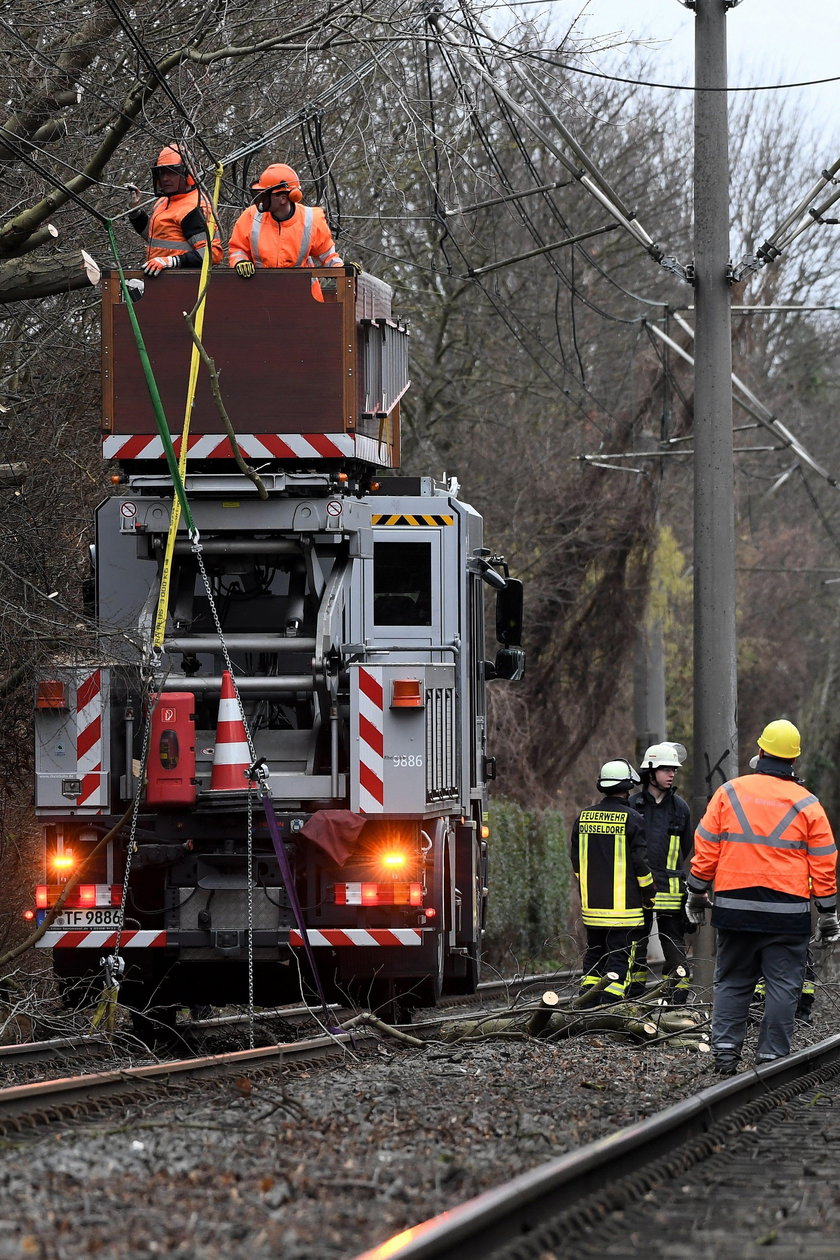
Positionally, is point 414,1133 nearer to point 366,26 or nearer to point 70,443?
point 70,443

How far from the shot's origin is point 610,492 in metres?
25.2

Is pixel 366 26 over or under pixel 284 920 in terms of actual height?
over

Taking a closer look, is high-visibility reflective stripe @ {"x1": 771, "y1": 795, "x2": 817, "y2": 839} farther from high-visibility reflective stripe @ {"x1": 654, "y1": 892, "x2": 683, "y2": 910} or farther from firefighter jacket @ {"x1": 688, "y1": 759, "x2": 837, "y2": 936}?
high-visibility reflective stripe @ {"x1": 654, "y1": 892, "x2": 683, "y2": 910}

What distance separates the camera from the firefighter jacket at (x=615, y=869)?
40.2 feet

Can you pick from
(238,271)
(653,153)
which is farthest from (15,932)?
(653,153)

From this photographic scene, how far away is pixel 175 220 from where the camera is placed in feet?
37.5

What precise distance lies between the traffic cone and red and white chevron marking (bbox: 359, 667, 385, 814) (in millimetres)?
615

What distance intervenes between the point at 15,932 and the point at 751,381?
21.9 metres

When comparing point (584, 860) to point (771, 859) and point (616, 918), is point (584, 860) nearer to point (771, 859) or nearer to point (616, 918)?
point (616, 918)

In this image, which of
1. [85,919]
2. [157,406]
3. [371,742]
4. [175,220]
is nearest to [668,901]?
[371,742]

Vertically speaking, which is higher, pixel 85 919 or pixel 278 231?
pixel 278 231

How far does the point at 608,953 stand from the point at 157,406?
14.5ft

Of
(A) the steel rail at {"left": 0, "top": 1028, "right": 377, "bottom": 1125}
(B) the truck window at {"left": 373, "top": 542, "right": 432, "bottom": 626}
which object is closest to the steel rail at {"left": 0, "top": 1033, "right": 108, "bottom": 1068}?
(A) the steel rail at {"left": 0, "top": 1028, "right": 377, "bottom": 1125}

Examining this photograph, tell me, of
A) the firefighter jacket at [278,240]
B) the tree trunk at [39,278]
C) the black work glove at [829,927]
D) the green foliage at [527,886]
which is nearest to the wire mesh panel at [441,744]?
the black work glove at [829,927]
